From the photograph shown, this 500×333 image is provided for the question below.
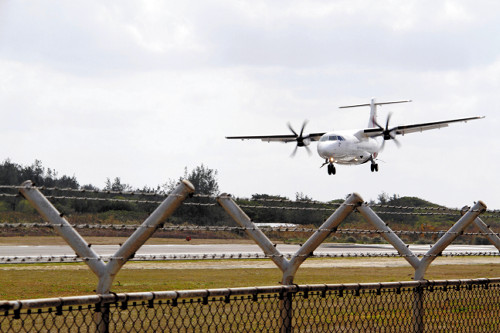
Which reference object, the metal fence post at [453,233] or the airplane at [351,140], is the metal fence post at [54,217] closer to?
the metal fence post at [453,233]

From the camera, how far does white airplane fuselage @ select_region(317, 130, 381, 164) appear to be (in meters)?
60.3

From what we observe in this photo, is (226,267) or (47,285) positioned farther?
(226,267)

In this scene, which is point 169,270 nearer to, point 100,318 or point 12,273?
point 12,273

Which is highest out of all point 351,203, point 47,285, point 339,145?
point 339,145

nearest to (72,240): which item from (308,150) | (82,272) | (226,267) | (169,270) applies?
(82,272)

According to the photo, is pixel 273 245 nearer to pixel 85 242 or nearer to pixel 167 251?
pixel 85 242

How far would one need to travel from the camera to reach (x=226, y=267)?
27.7 metres

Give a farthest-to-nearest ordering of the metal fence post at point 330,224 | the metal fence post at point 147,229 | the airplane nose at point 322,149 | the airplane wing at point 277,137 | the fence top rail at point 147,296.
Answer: the airplane wing at point 277,137, the airplane nose at point 322,149, the metal fence post at point 330,224, the metal fence post at point 147,229, the fence top rail at point 147,296

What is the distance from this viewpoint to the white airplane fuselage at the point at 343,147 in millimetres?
60312

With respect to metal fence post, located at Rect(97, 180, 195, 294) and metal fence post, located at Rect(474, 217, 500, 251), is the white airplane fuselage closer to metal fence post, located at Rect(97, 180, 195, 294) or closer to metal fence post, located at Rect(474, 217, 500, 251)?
metal fence post, located at Rect(474, 217, 500, 251)

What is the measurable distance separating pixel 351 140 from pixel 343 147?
1.52 meters

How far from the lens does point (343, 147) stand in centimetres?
6059

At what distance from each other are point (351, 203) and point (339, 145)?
52291mm

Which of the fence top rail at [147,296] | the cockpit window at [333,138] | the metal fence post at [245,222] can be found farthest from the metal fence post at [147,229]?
the cockpit window at [333,138]
